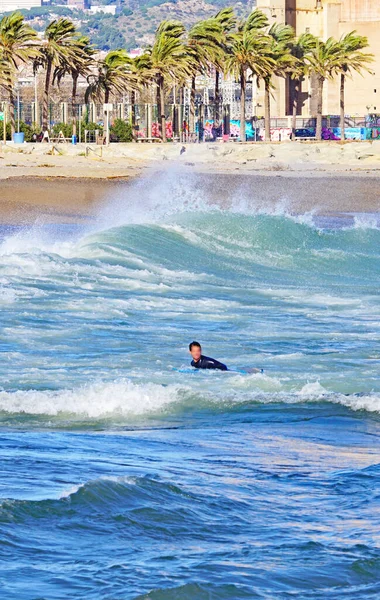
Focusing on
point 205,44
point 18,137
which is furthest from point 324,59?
point 18,137

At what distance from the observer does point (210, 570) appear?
6.60m

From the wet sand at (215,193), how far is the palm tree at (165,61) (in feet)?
58.0

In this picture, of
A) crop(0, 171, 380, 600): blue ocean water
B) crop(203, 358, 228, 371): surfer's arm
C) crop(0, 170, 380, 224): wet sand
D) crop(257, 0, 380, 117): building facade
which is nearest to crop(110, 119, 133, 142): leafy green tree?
crop(0, 170, 380, 224): wet sand

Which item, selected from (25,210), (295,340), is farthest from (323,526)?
(25,210)

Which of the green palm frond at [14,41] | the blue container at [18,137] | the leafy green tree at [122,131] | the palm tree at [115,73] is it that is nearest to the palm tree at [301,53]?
the palm tree at [115,73]

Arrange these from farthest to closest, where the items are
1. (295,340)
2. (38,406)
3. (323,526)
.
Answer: (295,340) → (38,406) → (323,526)

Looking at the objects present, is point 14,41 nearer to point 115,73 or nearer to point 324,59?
point 115,73

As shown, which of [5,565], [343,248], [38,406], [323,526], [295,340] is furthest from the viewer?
[343,248]

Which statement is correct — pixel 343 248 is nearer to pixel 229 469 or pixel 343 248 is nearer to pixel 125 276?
pixel 125 276

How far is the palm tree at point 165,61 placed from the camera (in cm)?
6681

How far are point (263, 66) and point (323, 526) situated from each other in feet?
215

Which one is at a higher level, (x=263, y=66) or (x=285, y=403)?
(x=263, y=66)

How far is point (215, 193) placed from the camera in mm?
41188

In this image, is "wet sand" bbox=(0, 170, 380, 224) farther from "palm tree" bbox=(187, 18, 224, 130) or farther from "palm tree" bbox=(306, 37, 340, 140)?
"palm tree" bbox=(306, 37, 340, 140)
